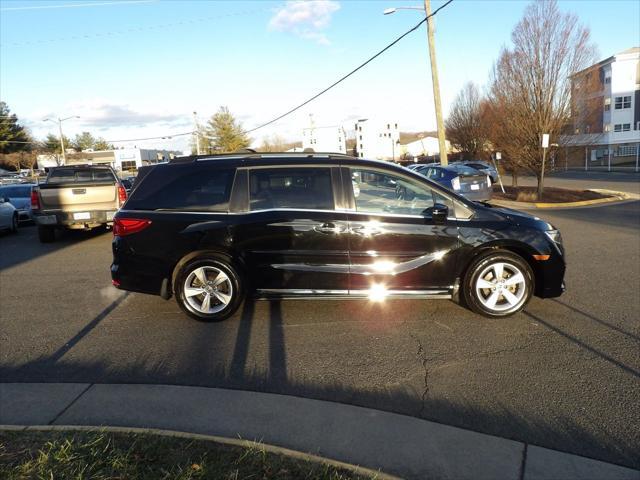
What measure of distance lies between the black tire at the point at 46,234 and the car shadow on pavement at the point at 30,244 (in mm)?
129

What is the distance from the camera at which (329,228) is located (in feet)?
16.5

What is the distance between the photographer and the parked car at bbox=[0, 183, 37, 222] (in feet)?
51.2

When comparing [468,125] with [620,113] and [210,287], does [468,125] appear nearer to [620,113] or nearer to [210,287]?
[620,113]

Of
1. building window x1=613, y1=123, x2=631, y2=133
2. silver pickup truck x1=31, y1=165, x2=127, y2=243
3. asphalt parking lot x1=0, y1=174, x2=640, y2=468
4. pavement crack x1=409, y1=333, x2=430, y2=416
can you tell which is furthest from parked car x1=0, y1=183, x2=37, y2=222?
building window x1=613, y1=123, x2=631, y2=133

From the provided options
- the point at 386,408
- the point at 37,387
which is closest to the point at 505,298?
the point at 386,408

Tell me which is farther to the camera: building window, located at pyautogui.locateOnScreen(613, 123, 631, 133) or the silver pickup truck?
building window, located at pyautogui.locateOnScreen(613, 123, 631, 133)

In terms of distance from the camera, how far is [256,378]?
3908mm

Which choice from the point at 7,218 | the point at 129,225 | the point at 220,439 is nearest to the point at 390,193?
the point at 129,225

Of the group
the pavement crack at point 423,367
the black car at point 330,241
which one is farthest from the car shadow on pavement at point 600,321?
the pavement crack at point 423,367

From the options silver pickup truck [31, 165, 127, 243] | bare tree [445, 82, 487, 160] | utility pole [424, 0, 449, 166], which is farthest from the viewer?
bare tree [445, 82, 487, 160]

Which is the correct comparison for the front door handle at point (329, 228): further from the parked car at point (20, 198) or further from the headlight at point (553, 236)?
the parked car at point (20, 198)

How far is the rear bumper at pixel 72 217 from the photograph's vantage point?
34.4 feet

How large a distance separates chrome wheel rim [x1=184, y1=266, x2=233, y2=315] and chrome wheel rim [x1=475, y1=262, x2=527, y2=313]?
2.77 meters

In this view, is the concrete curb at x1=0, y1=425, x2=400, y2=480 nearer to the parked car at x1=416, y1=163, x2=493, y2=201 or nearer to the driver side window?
the driver side window
